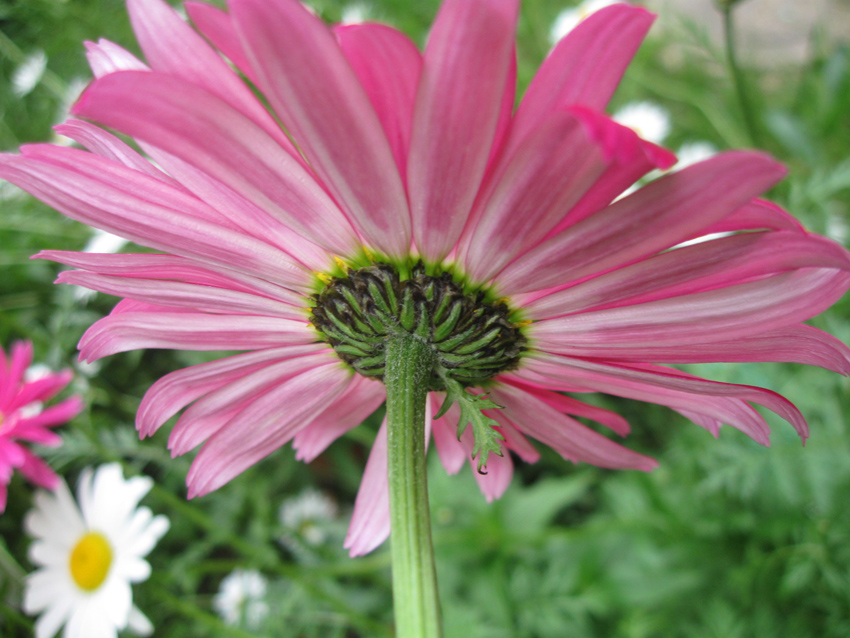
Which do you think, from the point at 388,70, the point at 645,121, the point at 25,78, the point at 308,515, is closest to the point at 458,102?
the point at 388,70

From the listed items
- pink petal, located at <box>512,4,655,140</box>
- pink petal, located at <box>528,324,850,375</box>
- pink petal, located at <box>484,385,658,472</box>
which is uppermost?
pink petal, located at <box>512,4,655,140</box>

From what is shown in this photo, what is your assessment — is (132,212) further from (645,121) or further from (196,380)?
(645,121)

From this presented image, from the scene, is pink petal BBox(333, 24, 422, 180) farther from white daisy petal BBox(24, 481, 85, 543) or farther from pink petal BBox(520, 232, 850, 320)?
white daisy petal BBox(24, 481, 85, 543)

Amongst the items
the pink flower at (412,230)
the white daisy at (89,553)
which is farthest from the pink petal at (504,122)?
the white daisy at (89,553)

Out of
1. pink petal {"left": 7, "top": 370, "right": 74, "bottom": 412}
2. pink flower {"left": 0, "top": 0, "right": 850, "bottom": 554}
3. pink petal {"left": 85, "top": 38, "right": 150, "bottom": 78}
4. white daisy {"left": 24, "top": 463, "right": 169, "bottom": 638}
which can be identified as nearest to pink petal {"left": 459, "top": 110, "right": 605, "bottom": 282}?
pink flower {"left": 0, "top": 0, "right": 850, "bottom": 554}

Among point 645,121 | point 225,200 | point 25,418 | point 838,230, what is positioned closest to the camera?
point 225,200

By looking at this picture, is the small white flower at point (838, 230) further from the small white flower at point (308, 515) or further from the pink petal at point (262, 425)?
the small white flower at point (308, 515)
